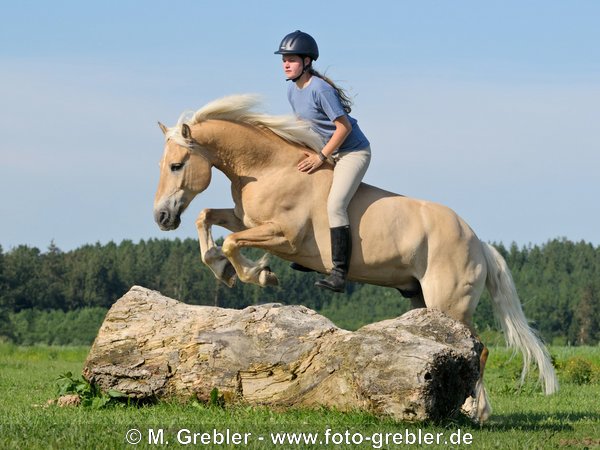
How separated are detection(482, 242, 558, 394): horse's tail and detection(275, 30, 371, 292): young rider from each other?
76.5 inches

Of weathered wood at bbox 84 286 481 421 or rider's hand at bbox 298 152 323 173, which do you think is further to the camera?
rider's hand at bbox 298 152 323 173

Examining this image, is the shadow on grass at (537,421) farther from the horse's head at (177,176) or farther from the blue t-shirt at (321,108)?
the horse's head at (177,176)

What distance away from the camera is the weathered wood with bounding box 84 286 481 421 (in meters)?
Result: 8.36

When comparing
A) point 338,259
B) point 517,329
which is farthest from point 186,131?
point 517,329

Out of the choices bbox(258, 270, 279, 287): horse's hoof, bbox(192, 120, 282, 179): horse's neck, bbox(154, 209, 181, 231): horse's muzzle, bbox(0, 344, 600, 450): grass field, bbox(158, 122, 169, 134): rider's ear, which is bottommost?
bbox(0, 344, 600, 450): grass field

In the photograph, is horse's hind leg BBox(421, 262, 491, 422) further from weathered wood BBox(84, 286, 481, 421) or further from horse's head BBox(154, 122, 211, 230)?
horse's head BBox(154, 122, 211, 230)

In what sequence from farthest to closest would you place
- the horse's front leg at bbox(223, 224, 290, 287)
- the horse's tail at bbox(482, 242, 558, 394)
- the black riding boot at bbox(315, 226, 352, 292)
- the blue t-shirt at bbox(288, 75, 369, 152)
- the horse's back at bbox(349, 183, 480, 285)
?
the horse's tail at bbox(482, 242, 558, 394), the horse's back at bbox(349, 183, 480, 285), the blue t-shirt at bbox(288, 75, 369, 152), the black riding boot at bbox(315, 226, 352, 292), the horse's front leg at bbox(223, 224, 290, 287)

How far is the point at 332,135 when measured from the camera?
32.2 ft

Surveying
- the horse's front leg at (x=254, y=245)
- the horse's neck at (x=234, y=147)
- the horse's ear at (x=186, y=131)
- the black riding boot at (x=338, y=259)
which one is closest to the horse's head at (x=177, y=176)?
the horse's ear at (x=186, y=131)

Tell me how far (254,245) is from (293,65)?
1.71 meters

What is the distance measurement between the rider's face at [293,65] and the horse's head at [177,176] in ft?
3.55

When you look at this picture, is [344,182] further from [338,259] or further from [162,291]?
[162,291]

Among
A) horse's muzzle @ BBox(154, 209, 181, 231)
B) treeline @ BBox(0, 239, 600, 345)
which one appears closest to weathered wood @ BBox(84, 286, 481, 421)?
horse's muzzle @ BBox(154, 209, 181, 231)

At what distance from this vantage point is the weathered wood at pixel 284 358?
8.36 meters
